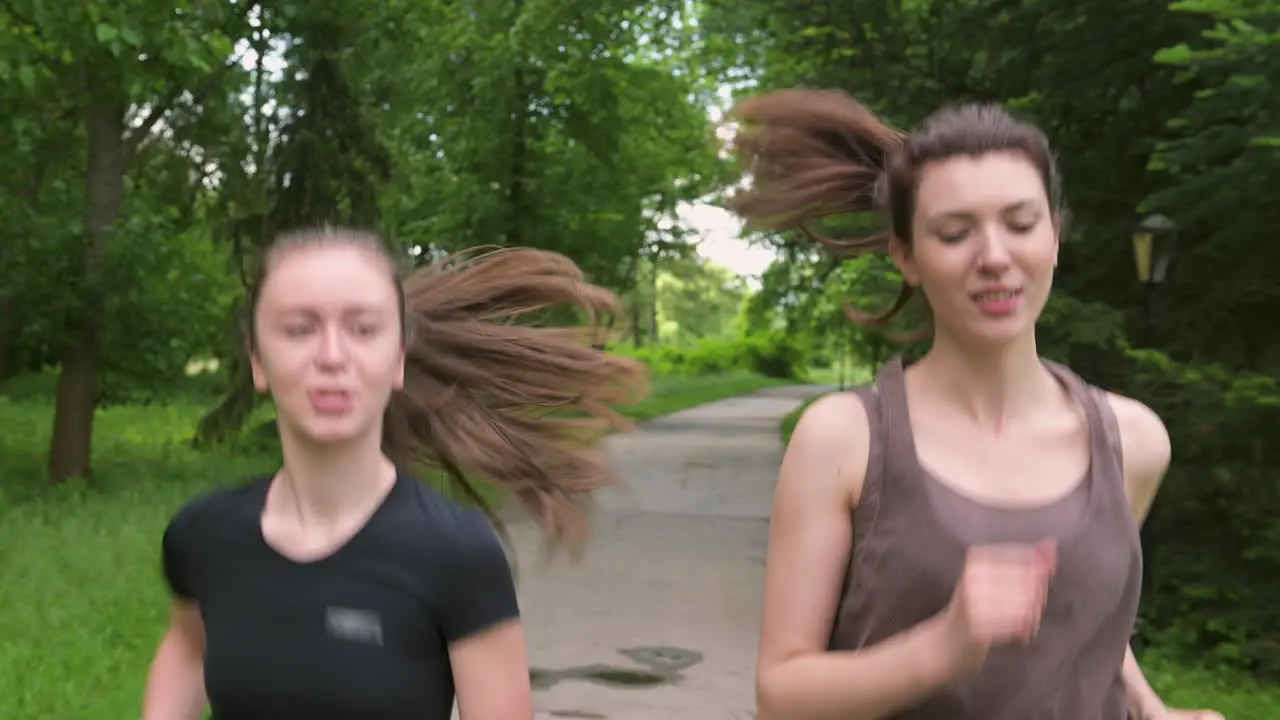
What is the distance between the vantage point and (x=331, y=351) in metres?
1.77

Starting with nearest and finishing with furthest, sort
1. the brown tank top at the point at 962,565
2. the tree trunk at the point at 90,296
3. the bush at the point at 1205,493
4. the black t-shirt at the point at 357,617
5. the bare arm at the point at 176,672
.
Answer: the brown tank top at the point at 962,565, the black t-shirt at the point at 357,617, the bare arm at the point at 176,672, the bush at the point at 1205,493, the tree trunk at the point at 90,296

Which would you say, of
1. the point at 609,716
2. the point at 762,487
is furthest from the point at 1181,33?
the point at 762,487

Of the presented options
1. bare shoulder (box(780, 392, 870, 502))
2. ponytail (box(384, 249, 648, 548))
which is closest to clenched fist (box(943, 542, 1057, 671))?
bare shoulder (box(780, 392, 870, 502))

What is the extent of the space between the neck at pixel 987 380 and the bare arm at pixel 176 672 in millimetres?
1175

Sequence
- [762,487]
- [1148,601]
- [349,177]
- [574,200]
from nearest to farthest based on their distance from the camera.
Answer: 1. [1148,601]
2. [349,177]
3. [762,487]
4. [574,200]

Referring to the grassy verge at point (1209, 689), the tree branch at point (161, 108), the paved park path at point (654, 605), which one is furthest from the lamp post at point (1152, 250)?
the tree branch at point (161, 108)

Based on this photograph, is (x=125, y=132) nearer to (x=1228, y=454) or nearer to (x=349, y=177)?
(x=349, y=177)

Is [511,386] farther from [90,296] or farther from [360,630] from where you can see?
[90,296]

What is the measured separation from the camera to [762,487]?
51.2 feet

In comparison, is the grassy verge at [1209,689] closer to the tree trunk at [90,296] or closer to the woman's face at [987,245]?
the woman's face at [987,245]

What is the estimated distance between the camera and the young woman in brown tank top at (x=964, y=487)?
1626 mm

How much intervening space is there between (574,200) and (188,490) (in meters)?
7.43

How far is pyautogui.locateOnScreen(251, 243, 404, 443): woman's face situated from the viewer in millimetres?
1779

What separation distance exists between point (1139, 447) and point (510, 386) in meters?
1.13
